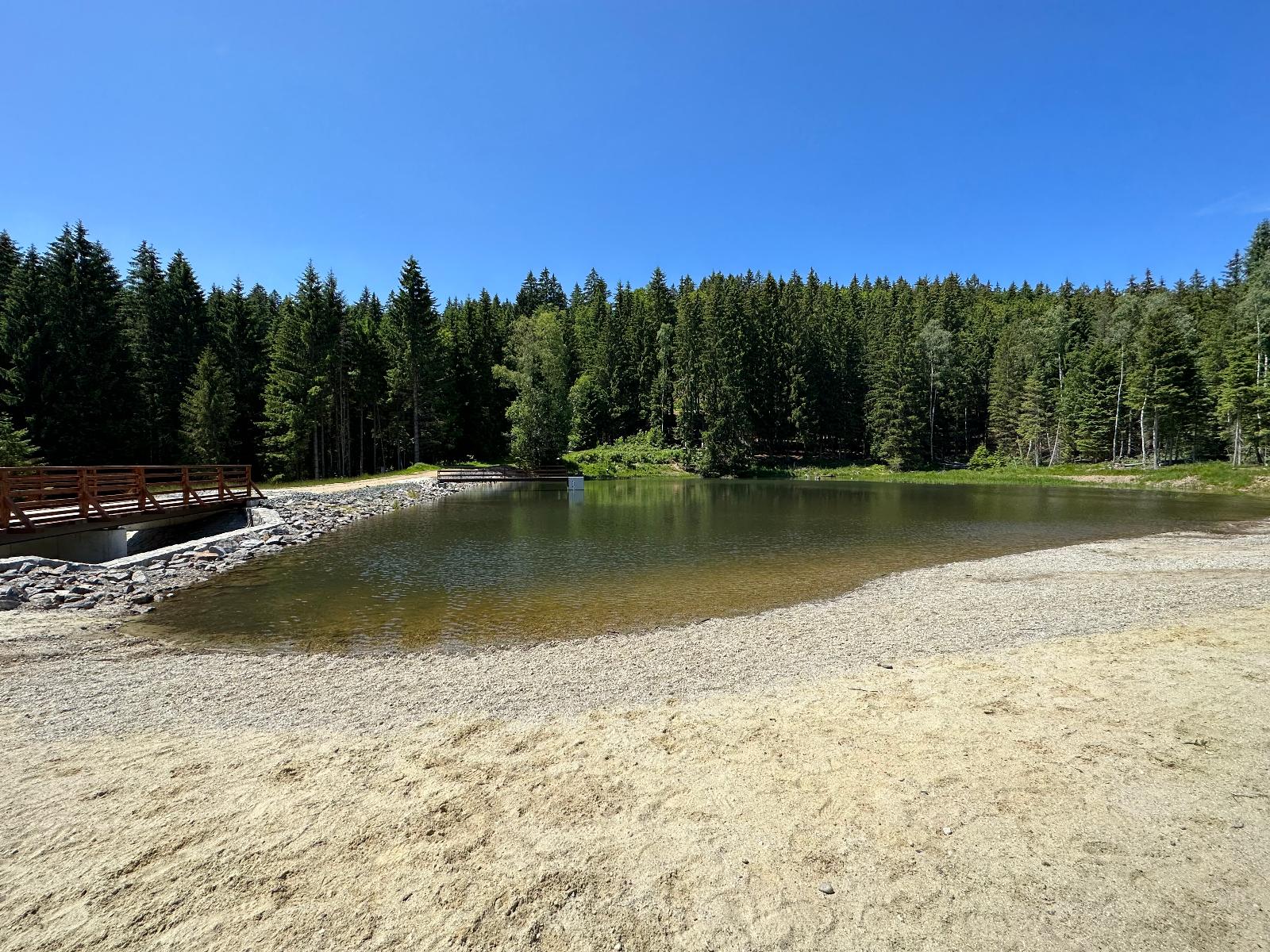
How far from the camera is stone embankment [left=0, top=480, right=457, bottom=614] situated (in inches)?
488

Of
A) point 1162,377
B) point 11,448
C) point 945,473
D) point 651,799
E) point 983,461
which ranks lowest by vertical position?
point 651,799

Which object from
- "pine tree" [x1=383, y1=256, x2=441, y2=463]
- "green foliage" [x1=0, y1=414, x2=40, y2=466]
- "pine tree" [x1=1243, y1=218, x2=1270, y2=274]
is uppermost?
"pine tree" [x1=1243, y1=218, x2=1270, y2=274]

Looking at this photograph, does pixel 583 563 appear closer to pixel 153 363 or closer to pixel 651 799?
pixel 651 799

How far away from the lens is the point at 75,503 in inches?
719

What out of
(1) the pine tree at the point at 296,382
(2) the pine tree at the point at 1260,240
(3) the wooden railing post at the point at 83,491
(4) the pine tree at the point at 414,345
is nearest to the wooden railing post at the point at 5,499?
(3) the wooden railing post at the point at 83,491

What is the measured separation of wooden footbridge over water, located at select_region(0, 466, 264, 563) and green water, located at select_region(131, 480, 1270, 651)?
4972 millimetres

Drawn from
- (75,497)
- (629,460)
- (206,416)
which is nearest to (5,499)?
(75,497)

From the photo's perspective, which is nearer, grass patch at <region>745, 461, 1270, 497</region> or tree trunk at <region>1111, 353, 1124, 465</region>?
grass patch at <region>745, 461, 1270, 497</region>

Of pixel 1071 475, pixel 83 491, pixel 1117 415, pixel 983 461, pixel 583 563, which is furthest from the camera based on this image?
pixel 983 461

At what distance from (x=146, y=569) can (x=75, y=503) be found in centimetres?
542

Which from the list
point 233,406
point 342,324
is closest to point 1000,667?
point 233,406

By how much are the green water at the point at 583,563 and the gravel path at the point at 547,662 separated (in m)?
1.21

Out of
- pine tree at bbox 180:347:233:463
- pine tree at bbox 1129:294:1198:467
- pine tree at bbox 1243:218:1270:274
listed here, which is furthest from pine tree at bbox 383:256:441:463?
pine tree at bbox 1243:218:1270:274

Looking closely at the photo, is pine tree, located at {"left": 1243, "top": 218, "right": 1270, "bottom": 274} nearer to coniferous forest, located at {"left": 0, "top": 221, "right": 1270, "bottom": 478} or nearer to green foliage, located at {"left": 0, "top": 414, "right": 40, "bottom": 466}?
coniferous forest, located at {"left": 0, "top": 221, "right": 1270, "bottom": 478}
